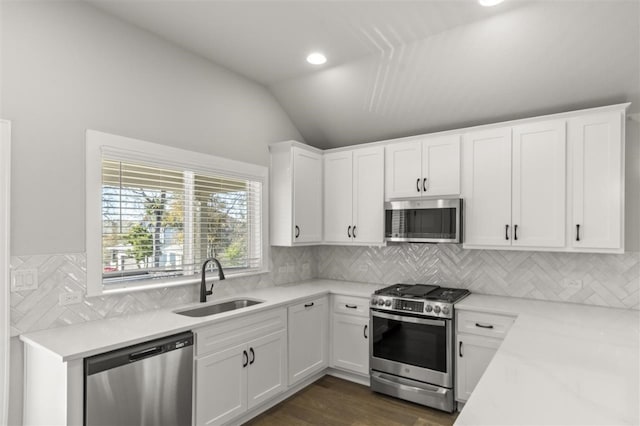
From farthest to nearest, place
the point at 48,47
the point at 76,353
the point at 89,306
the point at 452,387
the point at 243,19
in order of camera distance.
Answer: the point at 452,387 < the point at 243,19 < the point at 89,306 < the point at 48,47 < the point at 76,353

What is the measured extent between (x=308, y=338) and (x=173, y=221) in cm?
162

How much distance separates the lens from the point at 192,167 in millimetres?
3100

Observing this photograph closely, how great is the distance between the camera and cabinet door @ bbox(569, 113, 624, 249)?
271 cm

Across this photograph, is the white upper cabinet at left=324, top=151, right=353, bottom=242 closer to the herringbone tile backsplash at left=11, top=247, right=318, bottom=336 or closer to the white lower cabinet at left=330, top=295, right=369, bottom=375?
the white lower cabinet at left=330, top=295, right=369, bottom=375

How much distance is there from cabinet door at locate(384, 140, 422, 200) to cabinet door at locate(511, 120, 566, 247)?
84cm

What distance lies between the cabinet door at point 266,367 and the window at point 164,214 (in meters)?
0.78

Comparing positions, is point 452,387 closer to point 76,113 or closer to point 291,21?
point 291,21

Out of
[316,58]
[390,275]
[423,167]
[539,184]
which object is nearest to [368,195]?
[423,167]

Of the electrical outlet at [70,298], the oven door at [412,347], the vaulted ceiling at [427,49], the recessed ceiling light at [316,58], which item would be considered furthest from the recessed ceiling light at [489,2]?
the electrical outlet at [70,298]

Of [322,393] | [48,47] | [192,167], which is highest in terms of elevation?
[48,47]

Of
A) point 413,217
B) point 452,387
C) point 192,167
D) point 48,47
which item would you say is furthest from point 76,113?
point 452,387

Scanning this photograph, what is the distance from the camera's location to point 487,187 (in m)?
3.21

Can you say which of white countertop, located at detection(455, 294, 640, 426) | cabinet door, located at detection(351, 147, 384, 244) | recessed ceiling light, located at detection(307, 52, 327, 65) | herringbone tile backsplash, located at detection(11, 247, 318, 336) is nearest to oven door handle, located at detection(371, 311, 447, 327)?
white countertop, located at detection(455, 294, 640, 426)

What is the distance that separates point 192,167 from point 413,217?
2044 mm
